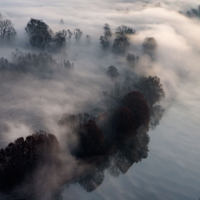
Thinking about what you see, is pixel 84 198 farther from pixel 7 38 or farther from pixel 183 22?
pixel 183 22

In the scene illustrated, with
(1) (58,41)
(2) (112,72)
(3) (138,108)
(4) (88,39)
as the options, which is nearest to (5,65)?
(1) (58,41)

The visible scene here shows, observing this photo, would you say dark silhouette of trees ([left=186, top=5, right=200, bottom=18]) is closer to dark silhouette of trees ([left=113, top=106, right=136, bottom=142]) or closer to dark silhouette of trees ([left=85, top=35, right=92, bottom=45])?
dark silhouette of trees ([left=85, top=35, right=92, bottom=45])

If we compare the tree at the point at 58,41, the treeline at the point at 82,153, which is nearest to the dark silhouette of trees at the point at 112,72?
the treeline at the point at 82,153

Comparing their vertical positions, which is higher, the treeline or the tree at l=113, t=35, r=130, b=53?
the tree at l=113, t=35, r=130, b=53

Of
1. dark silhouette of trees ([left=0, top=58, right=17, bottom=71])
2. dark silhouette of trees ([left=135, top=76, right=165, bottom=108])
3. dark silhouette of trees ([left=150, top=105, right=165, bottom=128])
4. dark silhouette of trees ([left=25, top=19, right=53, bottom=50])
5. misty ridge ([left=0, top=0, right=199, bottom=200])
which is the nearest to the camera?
misty ridge ([left=0, top=0, right=199, bottom=200])

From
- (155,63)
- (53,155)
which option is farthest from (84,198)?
(155,63)

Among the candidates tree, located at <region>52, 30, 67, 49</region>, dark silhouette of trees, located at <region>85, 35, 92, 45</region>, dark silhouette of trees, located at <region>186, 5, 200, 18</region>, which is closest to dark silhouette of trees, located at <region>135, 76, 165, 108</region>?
tree, located at <region>52, 30, 67, 49</region>

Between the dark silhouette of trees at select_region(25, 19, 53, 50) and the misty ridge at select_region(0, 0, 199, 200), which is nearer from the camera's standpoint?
the misty ridge at select_region(0, 0, 199, 200)

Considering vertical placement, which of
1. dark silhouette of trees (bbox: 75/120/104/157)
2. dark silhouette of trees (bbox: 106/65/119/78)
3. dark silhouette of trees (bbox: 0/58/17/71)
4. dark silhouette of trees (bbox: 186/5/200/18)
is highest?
dark silhouette of trees (bbox: 186/5/200/18)

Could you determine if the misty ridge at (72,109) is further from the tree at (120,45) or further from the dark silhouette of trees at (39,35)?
the dark silhouette of trees at (39,35)
